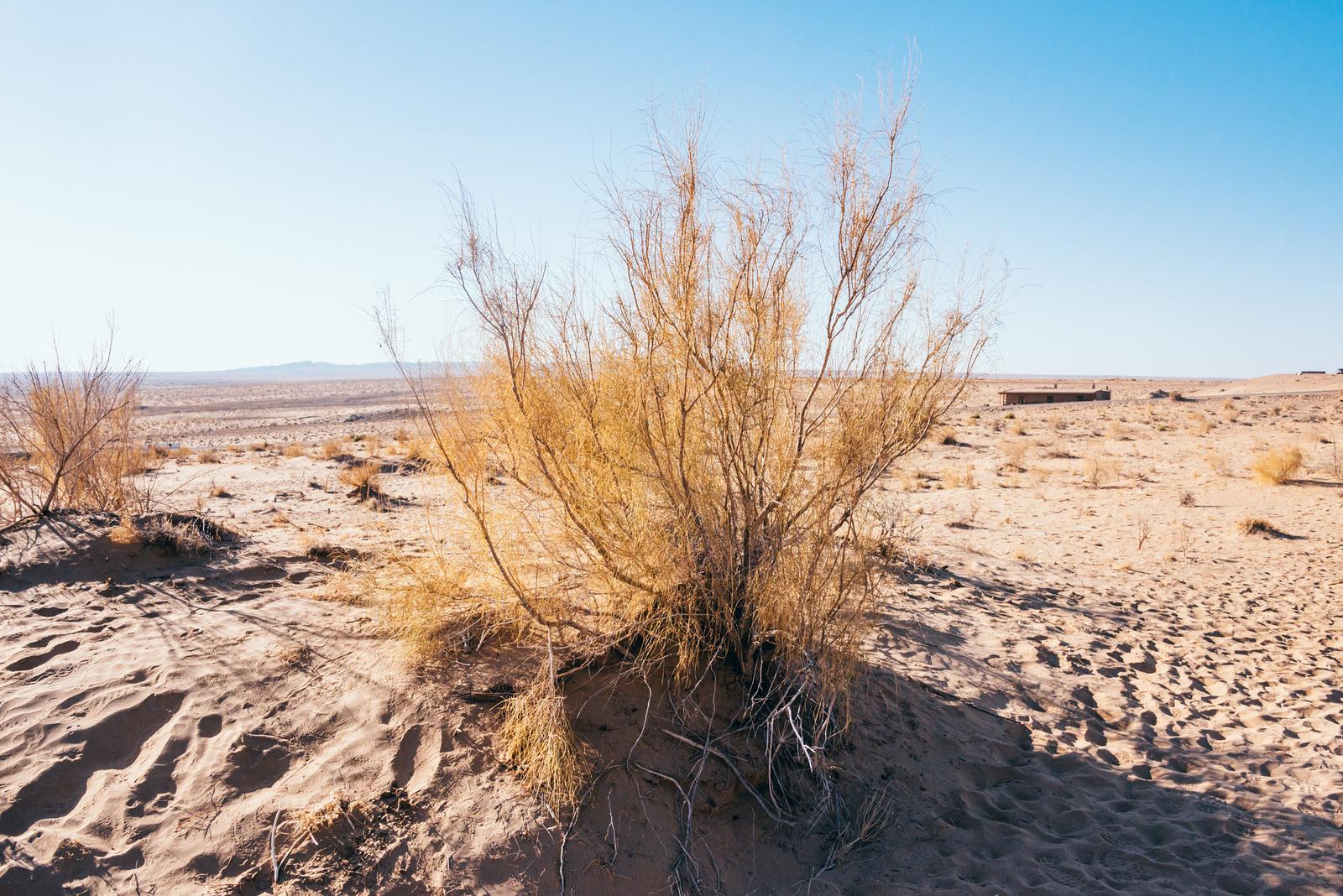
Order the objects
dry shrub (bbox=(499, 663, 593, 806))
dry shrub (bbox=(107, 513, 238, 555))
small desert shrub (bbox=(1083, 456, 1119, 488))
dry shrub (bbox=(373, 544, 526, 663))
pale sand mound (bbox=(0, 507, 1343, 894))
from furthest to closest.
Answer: small desert shrub (bbox=(1083, 456, 1119, 488)), dry shrub (bbox=(107, 513, 238, 555)), dry shrub (bbox=(373, 544, 526, 663)), dry shrub (bbox=(499, 663, 593, 806)), pale sand mound (bbox=(0, 507, 1343, 894))

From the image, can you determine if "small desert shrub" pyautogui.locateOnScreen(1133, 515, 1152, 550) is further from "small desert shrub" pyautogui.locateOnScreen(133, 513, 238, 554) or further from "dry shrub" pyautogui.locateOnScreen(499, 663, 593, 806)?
"small desert shrub" pyautogui.locateOnScreen(133, 513, 238, 554)

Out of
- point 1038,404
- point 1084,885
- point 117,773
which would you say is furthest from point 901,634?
point 1038,404

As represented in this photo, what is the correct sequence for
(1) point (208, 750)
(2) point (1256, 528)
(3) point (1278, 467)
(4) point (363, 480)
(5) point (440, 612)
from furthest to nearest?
(3) point (1278, 467) → (4) point (363, 480) → (2) point (1256, 528) → (5) point (440, 612) → (1) point (208, 750)

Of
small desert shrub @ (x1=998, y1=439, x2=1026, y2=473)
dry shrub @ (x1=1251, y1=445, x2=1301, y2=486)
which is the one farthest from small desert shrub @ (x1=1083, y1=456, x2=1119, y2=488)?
dry shrub @ (x1=1251, y1=445, x2=1301, y2=486)

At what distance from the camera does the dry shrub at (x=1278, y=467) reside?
488 inches

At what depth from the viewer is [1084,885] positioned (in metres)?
3.54

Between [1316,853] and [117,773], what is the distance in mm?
6061

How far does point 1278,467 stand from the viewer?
12438 mm

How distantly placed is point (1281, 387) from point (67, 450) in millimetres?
53478

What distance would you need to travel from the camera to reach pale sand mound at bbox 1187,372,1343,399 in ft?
117

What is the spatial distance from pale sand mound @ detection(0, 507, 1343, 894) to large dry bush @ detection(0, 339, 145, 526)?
1599mm

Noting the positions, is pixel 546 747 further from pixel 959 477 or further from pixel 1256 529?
pixel 959 477

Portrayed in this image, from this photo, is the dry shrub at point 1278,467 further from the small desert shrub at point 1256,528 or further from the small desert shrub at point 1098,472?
the small desert shrub at point 1256,528

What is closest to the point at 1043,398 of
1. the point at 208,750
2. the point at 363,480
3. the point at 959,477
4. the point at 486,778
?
the point at 959,477
